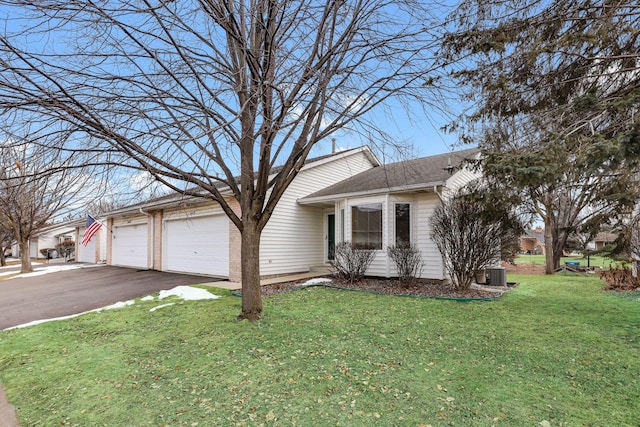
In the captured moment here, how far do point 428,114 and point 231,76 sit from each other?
3488 millimetres

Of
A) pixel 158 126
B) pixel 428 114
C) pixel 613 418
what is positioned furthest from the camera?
pixel 428 114

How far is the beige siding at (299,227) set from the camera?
11513mm

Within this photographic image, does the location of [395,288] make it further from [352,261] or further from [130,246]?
[130,246]

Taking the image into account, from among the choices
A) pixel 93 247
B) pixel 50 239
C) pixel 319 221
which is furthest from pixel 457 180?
pixel 50 239

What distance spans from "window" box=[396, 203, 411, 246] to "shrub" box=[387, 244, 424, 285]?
1.64ft

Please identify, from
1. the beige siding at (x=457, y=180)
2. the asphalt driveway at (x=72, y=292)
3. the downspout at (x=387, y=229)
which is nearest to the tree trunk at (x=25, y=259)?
the asphalt driveway at (x=72, y=292)

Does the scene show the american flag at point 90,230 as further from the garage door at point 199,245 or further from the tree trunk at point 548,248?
the tree trunk at point 548,248

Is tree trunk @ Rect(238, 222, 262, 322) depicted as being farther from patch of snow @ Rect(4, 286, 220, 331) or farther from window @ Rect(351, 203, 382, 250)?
window @ Rect(351, 203, 382, 250)

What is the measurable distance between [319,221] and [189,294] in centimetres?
623

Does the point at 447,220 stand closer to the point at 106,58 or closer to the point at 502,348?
the point at 502,348

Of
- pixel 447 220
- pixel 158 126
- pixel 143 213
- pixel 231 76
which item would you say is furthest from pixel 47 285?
pixel 447 220

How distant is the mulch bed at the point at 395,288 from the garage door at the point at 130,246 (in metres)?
8.81

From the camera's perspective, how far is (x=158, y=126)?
4758 millimetres

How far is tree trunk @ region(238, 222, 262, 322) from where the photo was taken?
603 centimetres
